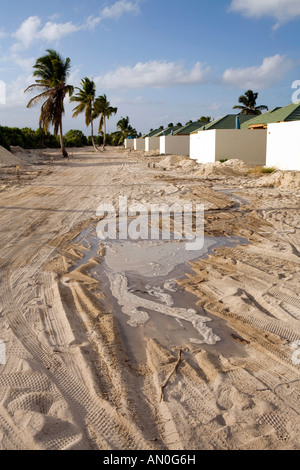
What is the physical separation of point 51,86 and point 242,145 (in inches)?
698

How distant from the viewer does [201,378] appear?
296 cm

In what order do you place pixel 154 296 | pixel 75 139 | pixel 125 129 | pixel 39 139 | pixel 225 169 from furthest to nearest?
pixel 125 129 → pixel 75 139 → pixel 39 139 → pixel 225 169 → pixel 154 296

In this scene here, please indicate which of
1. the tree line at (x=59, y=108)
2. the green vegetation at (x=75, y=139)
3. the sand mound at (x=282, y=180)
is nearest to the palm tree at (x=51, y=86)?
the tree line at (x=59, y=108)

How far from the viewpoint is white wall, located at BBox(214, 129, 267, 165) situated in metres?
23.2

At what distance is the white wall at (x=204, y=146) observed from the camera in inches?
945

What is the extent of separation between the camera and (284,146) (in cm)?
1700

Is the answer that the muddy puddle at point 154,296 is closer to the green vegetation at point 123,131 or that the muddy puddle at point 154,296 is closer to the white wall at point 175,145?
the white wall at point 175,145

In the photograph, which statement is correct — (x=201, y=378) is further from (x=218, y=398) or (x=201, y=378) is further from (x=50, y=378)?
(x=50, y=378)

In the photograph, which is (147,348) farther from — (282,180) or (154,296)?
(282,180)

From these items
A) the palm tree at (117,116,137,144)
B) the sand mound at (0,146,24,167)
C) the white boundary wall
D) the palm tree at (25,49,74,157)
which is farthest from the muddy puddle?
the palm tree at (117,116,137,144)

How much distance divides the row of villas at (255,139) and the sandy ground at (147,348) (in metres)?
11.0

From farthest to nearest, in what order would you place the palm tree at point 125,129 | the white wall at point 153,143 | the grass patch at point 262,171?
the palm tree at point 125,129 < the white wall at point 153,143 < the grass patch at point 262,171

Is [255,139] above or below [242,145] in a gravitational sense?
above

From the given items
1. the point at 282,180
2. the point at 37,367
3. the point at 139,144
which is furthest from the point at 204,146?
the point at 139,144
